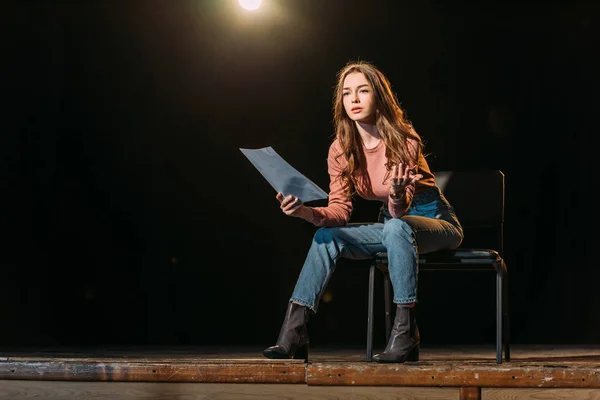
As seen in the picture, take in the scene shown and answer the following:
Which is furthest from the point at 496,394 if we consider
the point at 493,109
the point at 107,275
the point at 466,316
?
the point at 107,275

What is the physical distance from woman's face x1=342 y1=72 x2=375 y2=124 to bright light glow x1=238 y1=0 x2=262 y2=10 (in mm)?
1695

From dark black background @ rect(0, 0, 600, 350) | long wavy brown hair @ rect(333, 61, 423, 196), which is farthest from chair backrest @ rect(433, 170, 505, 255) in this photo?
dark black background @ rect(0, 0, 600, 350)

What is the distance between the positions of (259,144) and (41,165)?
3.54ft

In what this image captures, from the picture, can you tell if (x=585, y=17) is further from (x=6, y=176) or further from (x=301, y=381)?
(x=6, y=176)

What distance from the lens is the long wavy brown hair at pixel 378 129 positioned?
2.51 meters

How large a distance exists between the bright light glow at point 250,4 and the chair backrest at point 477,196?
1.56 metres

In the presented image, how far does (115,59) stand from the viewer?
4188mm

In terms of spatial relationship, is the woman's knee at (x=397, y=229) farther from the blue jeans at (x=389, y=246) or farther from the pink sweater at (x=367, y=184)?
the pink sweater at (x=367, y=184)

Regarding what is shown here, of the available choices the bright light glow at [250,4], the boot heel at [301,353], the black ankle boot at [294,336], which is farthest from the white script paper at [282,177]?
the bright light glow at [250,4]

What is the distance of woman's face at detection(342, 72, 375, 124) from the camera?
8.23 ft

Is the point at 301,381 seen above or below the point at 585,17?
below

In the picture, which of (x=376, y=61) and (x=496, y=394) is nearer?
(x=496, y=394)

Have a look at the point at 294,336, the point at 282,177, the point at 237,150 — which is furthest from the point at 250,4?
the point at 294,336

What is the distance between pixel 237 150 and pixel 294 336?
6.33ft
